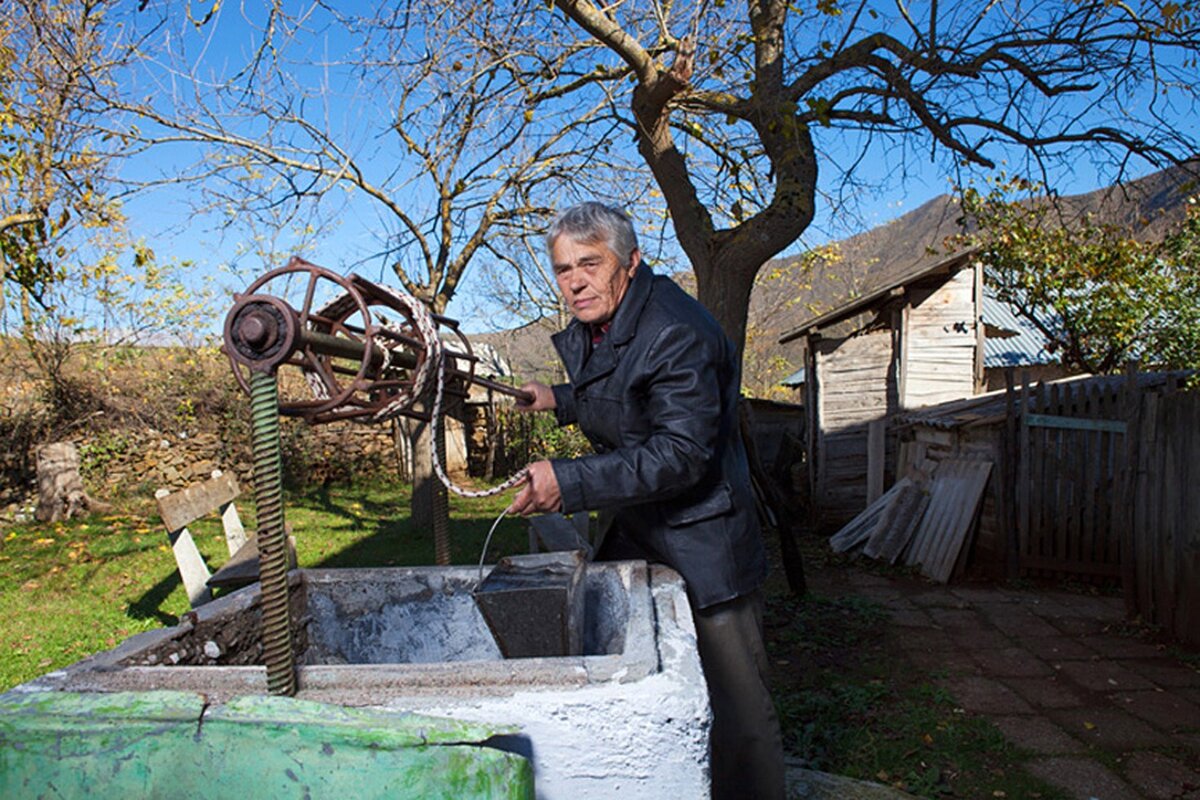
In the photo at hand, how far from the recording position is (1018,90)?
5.29 meters

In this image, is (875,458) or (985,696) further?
(875,458)

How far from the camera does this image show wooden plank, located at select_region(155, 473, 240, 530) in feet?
16.0

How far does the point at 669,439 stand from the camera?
71.0 inches

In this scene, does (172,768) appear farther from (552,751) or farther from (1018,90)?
(1018,90)

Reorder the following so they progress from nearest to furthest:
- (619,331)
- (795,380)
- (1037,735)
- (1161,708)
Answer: (619,331) → (1037,735) → (1161,708) → (795,380)

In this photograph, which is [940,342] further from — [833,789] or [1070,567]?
[833,789]

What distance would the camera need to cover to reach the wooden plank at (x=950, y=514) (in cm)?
655

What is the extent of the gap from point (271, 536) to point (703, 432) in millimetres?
943

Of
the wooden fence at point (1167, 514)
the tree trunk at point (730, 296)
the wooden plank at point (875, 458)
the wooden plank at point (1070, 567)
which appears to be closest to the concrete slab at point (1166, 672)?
the wooden fence at point (1167, 514)

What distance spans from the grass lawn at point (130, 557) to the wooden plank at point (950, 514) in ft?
12.2

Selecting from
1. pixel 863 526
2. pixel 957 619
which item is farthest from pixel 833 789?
pixel 863 526

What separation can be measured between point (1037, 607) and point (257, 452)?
585 centimetres

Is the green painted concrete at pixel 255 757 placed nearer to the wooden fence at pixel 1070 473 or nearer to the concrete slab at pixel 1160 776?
the concrete slab at pixel 1160 776

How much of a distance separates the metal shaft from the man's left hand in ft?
1.64
